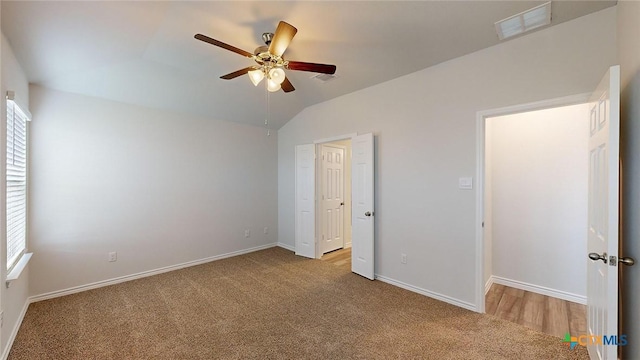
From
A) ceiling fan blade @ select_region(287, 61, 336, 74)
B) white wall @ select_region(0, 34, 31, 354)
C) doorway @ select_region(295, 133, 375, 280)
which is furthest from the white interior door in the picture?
white wall @ select_region(0, 34, 31, 354)

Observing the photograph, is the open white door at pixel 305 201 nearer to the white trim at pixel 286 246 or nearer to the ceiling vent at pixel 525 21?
the white trim at pixel 286 246

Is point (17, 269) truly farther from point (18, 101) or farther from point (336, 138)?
point (336, 138)

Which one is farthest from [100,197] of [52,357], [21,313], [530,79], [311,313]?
[530,79]

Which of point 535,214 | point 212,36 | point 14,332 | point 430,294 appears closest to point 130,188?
point 14,332

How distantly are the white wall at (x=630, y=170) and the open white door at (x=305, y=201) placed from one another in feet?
11.5

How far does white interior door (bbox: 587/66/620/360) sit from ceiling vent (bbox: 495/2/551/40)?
2.59ft

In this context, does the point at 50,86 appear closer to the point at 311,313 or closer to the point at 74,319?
the point at 74,319

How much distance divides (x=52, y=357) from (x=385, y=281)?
131 inches

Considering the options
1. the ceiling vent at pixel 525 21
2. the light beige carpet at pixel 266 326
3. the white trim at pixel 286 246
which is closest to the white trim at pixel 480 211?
the light beige carpet at pixel 266 326

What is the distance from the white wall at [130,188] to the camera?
9.94 ft

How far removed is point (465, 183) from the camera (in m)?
2.79

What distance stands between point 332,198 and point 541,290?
3.20 metres

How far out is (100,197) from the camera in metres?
3.38

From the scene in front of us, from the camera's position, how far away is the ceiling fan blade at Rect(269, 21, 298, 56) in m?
Result: 1.75
